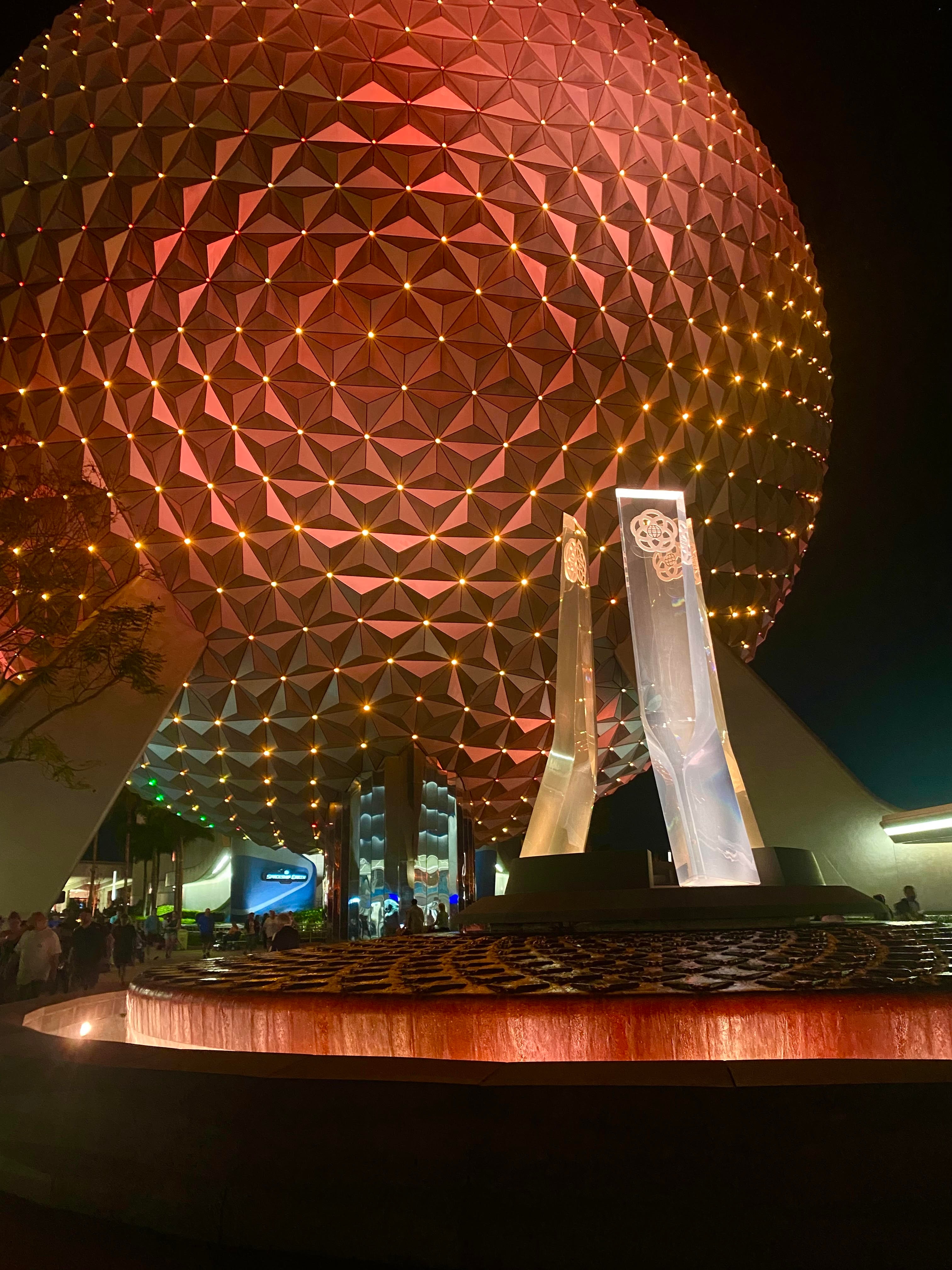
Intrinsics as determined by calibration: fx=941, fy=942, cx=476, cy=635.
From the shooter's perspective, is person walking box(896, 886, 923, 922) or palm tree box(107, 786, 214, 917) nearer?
person walking box(896, 886, 923, 922)

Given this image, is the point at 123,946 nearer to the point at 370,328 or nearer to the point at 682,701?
the point at 682,701

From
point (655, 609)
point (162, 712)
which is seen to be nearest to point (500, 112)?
point (655, 609)

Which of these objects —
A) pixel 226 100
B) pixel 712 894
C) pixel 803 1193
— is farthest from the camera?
pixel 226 100

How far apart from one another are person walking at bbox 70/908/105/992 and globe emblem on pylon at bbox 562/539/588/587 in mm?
8830

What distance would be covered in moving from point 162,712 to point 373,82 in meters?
11.4

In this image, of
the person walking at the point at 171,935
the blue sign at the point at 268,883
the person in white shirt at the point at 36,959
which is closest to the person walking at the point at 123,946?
the person walking at the point at 171,935

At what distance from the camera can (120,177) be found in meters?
16.2

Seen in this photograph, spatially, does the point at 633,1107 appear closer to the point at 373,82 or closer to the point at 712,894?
the point at 712,894

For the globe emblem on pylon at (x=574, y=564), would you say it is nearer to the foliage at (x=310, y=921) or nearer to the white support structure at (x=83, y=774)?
the white support structure at (x=83, y=774)

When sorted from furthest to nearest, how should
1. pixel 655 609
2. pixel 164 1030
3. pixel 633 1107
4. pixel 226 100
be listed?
pixel 226 100 < pixel 655 609 < pixel 164 1030 < pixel 633 1107

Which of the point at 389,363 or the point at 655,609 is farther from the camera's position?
the point at 389,363

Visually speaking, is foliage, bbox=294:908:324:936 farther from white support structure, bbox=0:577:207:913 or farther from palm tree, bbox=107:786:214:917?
palm tree, bbox=107:786:214:917

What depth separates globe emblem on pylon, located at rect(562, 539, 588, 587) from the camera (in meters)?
15.5

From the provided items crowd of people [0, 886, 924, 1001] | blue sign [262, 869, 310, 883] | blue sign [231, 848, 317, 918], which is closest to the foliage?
crowd of people [0, 886, 924, 1001]
